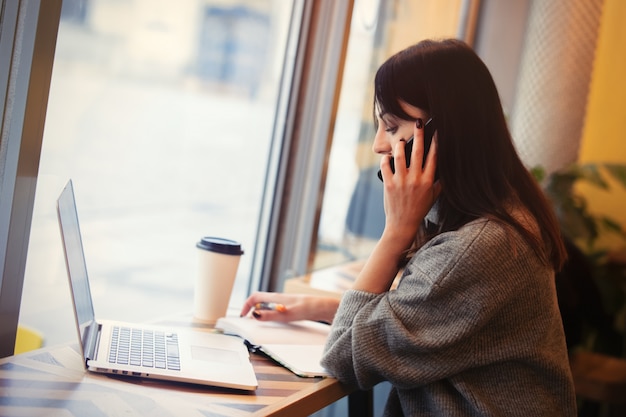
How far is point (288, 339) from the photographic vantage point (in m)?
1.50

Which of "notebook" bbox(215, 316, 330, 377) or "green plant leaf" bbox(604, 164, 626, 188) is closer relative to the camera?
"notebook" bbox(215, 316, 330, 377)

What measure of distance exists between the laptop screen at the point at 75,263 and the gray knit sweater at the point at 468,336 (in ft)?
1.40

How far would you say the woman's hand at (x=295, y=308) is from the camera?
62.4 inches

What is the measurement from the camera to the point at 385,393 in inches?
87.4

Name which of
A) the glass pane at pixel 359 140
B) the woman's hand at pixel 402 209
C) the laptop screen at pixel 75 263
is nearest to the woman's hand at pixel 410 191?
the woman's hand at pixel 402 209

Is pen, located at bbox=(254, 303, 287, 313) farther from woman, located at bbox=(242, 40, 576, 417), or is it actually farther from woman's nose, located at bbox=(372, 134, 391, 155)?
woman's nose, located at bbox=(372, 134, 391, 155)

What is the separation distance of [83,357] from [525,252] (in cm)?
74

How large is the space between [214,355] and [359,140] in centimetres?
143

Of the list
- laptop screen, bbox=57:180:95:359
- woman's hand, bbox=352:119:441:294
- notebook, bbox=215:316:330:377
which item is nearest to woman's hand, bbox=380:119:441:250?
woman's hand, bbox=352:119:441:294

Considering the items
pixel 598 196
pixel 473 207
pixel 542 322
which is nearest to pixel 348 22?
pixel 473 207

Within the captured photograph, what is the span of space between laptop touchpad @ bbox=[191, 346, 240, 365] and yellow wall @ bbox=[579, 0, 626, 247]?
286cm

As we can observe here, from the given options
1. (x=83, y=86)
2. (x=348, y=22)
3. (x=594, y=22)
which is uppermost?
(x=594, y=22)

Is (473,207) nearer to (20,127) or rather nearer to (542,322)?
(542,322)

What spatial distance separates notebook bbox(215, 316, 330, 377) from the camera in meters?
1.35
